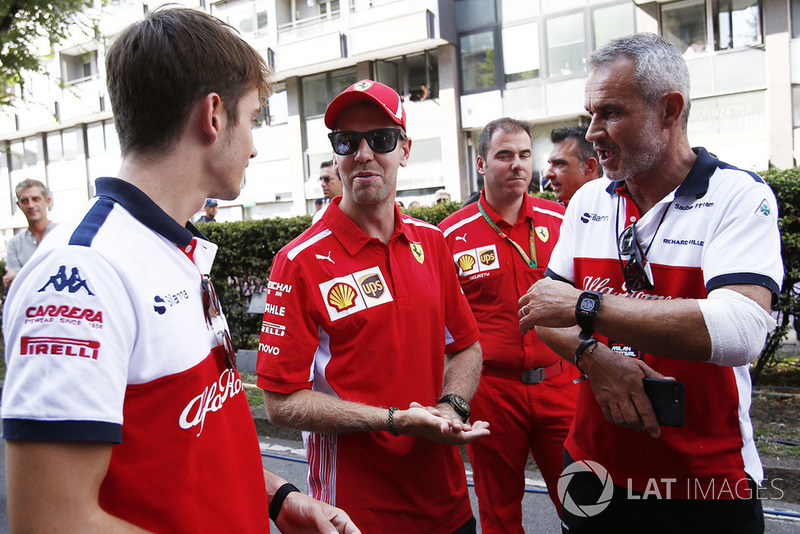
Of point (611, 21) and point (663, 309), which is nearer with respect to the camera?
point (663, 309)

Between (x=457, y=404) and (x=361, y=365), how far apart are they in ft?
1.36

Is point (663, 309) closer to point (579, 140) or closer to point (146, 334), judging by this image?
point (146, 334)

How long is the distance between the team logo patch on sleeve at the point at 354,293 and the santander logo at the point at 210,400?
0.81m

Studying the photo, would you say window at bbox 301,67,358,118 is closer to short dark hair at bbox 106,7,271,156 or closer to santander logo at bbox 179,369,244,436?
short dark hair at bbox 106,7,271,156

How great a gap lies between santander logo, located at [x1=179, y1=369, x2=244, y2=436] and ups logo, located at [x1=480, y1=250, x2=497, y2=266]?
2.46 m

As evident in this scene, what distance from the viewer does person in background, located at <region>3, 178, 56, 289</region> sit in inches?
284

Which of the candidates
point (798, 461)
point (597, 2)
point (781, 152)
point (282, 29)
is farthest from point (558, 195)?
point (282, 29)

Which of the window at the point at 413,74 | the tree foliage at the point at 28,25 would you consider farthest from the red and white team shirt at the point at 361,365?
the window at the point at 413,74

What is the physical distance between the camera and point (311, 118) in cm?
2681

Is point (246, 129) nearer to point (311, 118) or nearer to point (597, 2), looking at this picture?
point (597, 2)

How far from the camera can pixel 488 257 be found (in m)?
3.84

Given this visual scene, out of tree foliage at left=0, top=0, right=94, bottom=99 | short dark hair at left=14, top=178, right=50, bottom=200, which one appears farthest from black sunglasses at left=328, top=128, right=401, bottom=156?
tree foliage at left=0, top=0, right=94, bottom=99

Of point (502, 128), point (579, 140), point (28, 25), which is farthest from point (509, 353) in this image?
point (28, 25)

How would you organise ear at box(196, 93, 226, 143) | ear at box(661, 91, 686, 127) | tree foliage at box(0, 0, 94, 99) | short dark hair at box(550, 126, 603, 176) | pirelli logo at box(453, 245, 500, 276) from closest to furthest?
ear at box(196, 93, 226, 143)
ear at box(661, 91, 686, 127)
pirelli logo at box(453, 245, 500, 276)
short dark hair at box(550, 126, 603, 176)
tree foliage at box(0, 0, 94, 99)
